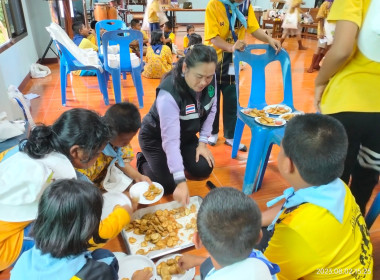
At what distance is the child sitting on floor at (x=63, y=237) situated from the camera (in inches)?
30.8

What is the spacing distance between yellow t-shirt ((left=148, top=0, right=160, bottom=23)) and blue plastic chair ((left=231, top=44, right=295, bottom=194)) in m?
3.92

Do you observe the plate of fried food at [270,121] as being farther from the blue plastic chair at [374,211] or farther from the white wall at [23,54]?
the white wall at [23,54]

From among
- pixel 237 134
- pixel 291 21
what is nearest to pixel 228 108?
pixel 237 134

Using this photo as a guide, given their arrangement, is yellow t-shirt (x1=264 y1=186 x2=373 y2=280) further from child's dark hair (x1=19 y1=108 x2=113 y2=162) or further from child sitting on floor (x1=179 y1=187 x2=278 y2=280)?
child's dark hair (x1=19 y1=108 x2=113 y2=162)

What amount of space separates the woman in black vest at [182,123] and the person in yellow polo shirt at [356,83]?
563 mm

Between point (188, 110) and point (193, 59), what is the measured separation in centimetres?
34

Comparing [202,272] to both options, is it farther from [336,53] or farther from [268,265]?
[336,53]

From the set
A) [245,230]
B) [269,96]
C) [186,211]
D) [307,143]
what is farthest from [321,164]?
[269,96]

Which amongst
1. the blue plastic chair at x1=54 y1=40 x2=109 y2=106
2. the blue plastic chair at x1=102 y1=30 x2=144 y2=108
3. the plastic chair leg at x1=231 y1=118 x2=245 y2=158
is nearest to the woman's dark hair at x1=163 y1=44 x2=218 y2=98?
the plastic chair leg at x1=231 y1=118 x2=245 y2=158

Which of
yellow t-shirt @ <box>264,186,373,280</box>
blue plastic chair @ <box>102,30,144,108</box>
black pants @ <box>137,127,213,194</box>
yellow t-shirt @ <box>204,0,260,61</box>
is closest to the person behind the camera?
yellow t-shirt @ <box>264,186,373,280</box>

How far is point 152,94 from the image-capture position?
147 inches

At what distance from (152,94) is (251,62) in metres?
1.92

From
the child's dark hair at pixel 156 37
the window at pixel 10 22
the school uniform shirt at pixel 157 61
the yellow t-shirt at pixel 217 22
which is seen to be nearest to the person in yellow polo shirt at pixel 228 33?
the yellow t-shirt at pixel 217 22

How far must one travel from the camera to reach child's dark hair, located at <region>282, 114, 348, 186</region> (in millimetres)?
857
